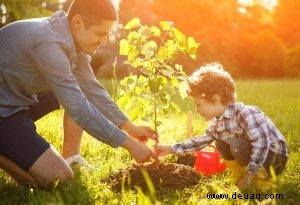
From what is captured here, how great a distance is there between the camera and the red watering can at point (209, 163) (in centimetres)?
394

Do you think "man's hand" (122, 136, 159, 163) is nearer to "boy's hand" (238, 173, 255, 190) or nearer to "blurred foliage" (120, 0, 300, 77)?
"boy's hand" (238, 173, 255, 190)

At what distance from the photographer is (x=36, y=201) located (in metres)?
2.99

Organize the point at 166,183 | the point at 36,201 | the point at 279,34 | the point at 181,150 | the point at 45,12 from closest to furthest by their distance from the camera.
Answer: the point at 36,201, the point at 166,183, the point at 181,150, the point at 45,12, the point at 279,34

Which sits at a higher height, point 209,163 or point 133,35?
point 133,35

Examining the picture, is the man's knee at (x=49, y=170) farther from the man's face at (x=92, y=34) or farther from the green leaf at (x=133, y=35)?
the green leaf at (x=133, y=35)

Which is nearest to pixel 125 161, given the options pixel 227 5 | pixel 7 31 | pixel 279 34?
pixel 7 31

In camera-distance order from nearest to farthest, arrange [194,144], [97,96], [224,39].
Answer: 1. [194,144]
2. [97,96]
3. [224,39]

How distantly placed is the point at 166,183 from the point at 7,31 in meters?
1.65

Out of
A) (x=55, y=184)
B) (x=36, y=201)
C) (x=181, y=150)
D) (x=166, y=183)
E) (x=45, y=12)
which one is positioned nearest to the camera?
(x=36, y=201)

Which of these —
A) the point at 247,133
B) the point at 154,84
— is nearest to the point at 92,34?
the point at 154,84

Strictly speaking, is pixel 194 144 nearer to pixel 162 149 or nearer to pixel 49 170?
pixel 162 149

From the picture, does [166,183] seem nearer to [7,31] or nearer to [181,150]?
[181,150]

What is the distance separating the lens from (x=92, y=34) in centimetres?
336

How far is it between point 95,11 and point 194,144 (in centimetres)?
136
